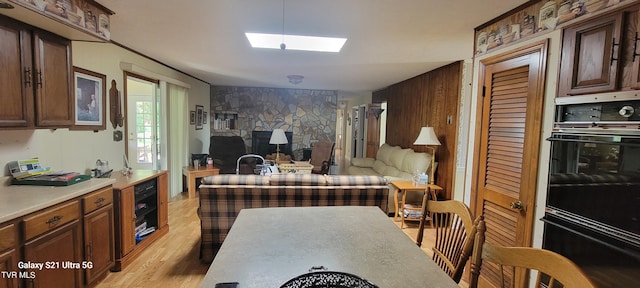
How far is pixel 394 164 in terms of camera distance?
5066mm

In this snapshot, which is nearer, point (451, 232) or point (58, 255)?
point (451, 232)

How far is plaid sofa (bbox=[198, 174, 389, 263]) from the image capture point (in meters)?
2.53

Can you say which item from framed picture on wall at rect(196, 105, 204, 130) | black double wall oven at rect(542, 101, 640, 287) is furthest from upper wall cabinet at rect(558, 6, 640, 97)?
framed picture on wall at rect(196, 105, 204, 130)

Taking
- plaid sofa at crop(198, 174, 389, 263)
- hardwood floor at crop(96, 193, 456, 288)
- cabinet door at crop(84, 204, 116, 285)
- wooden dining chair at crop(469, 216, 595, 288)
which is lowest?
hardwood floor at crop(96, 193, 456, 288)

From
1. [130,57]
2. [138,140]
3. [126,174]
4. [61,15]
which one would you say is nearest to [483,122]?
[61,15]

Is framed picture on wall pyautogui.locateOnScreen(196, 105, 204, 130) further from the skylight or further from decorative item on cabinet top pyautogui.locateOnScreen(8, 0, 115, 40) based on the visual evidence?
decorative item on cabinet top pyautogui.locateOnScreen(8, 0, 115, 40)

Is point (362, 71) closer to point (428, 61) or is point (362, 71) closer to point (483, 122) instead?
point (428, 61)

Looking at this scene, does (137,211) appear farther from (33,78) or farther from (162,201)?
→ (33,78)

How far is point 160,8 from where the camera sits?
2.14 m

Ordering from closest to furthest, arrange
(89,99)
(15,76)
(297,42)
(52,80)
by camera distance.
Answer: (15,76) → (52,80) → (89,99) → (297,42)

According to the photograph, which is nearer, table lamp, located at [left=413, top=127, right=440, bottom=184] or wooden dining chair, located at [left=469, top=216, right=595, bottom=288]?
wooden dining chair, located at [left=469, top=216, right=595, bottom=288]

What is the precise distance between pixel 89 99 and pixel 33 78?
0.96m

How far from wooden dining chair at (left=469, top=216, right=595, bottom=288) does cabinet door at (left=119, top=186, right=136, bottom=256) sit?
2.73m

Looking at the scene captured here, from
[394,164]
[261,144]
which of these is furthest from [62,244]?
[261,144]
